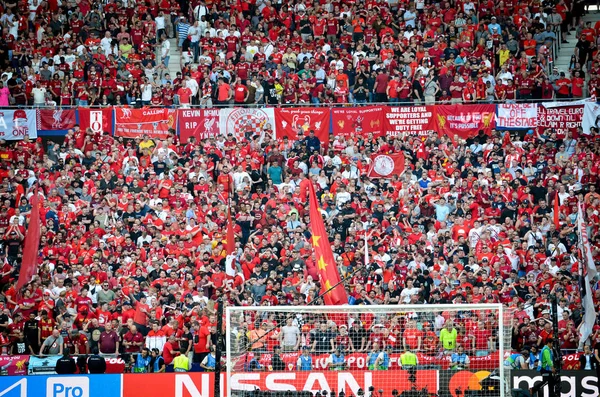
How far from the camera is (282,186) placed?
29125mm

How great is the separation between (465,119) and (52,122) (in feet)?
37.8

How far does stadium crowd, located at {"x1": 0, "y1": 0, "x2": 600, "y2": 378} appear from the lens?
79.6 ft

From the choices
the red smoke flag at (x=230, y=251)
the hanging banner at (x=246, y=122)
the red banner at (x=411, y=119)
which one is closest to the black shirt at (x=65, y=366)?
the red smoke flag at (x=230, y=251)

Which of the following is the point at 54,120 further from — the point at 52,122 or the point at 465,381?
the point at 465,381

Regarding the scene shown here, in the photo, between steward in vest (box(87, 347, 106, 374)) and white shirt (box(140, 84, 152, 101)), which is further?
white shirt (box(140, 84, 152, 101))

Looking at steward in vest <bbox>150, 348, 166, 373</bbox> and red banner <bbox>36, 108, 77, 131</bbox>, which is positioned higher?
red banner <bbox>36, 108, 77, 131</bbox>

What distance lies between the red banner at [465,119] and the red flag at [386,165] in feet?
6.52

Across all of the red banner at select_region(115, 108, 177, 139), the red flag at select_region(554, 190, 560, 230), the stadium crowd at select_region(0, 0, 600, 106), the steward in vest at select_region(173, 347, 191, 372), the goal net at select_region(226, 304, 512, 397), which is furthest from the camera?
the stadium crowd at select_region(0, 0, 600, 106)

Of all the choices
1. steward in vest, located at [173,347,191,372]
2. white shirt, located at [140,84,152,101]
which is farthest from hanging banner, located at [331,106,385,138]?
steward in vest, located at [173,347,191,372]

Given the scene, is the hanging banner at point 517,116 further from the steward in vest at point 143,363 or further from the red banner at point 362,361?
the steward in vest at point 143,363

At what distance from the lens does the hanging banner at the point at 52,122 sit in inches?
1224

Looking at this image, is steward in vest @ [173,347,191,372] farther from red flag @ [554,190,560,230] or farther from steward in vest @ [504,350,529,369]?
red flag @ [554,190,560,230]

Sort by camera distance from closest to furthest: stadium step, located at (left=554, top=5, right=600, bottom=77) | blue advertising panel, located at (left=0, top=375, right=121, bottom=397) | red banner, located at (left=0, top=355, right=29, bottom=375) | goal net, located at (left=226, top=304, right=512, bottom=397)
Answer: goal net, located at (left=226, top=304, right=512, bottom=397) < blue advertising panel, located at (left=0, top=375, right=121, bottom=397) < red banner, located at (left=0, top=355, right=29, bottom=375) < stadium step, located at (left=554, top=5, right=600, bottom=77)

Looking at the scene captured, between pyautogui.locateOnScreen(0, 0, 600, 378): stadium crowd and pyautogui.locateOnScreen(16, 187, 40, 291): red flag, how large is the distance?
323 millimetres
